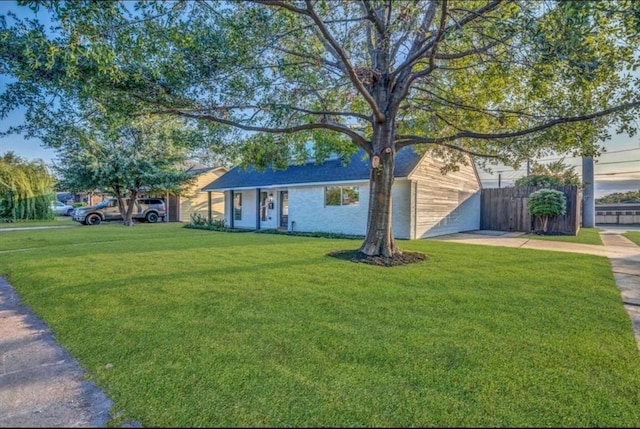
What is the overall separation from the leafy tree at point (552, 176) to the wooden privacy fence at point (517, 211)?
1.56 m

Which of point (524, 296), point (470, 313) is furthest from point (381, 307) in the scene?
point (524, 296)

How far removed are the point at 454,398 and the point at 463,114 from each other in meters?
8.22

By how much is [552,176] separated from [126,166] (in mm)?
24779

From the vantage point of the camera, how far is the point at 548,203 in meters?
15.1

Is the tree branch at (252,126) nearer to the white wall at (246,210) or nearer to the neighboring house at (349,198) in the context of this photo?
the neighboring house at (349,198)

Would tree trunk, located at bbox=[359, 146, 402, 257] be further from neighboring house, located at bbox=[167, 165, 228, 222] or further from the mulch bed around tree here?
neighboring house, located at bbox=[167, 165, 228, 222]

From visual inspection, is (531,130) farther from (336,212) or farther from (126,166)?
(126,166)

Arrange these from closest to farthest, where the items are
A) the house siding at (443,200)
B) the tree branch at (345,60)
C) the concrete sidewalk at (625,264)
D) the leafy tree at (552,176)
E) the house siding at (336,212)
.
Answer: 1. the tree branch at (345,60)
2. the concrete sidewalk at (625,264)
3. the house siding at (336,212)
4. the house siding at (443,200)
5. the leafy tree at (552,176)

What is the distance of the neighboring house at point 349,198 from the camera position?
13.9 m

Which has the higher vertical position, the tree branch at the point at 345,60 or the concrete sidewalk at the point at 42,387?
the tree branch at the point at 345,60

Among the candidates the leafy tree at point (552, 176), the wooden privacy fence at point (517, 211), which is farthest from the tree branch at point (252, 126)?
the leafy tree at point (552, 176)

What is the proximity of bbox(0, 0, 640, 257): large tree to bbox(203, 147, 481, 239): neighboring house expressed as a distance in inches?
130

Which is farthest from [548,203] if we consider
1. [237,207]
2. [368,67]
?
[237,207]

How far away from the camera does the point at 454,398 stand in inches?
101
